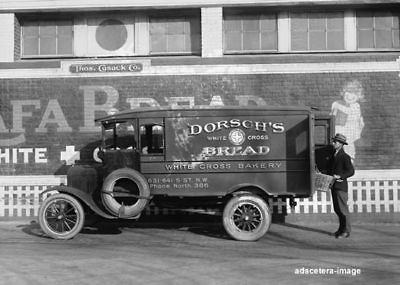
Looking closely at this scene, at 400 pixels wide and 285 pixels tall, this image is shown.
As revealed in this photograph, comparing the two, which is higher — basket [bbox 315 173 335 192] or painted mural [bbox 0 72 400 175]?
painted mural [bbox 0 72 400 175]

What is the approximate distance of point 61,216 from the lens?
9.63 meters

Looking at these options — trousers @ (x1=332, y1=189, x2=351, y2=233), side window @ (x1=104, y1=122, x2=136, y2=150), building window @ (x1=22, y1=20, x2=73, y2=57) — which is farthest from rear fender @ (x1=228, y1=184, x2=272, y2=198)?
building window @ (x1=22, y1=20, x2=73, y2=57)

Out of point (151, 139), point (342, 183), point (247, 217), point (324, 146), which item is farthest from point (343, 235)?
point (151, 139)

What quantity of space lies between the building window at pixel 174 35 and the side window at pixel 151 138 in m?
3.25

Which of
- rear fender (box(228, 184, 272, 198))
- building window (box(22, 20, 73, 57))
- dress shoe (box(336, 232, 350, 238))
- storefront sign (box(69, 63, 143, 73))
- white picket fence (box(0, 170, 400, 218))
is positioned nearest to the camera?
rear fender (box(228, 184, 272, 198))

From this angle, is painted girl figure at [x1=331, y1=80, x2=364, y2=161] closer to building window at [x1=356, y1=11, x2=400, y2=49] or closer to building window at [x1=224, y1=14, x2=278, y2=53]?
building window at [x1=356, y1=11, x2=400, y2=49]

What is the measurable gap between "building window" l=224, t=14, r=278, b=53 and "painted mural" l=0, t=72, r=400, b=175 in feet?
2.77

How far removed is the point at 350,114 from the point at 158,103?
427 centimetres

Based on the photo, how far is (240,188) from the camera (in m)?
9.53

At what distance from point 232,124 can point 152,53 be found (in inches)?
Answer: 153

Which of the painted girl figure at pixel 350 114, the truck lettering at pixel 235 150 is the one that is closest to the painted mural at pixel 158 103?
the painted girl figure at pixel 350 114

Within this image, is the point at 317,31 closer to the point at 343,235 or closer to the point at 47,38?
the point at 343,235

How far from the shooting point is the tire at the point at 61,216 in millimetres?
9578

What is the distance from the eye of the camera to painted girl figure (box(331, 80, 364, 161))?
11945mm
